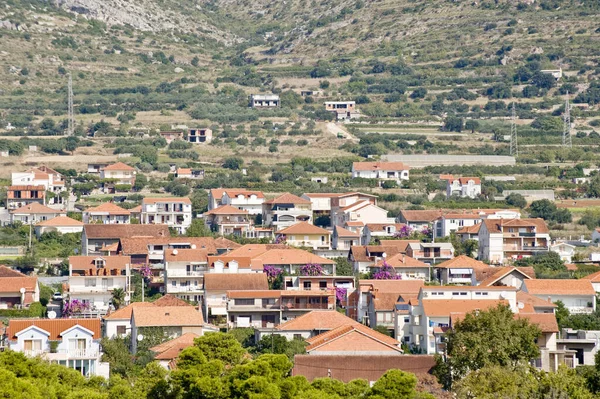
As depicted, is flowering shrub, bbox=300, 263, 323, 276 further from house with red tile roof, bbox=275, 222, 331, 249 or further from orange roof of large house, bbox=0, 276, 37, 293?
orange roof of large house, bbox=0, 276, 37, 293

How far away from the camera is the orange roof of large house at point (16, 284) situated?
6034cm

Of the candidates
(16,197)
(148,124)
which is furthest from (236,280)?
(148,124)

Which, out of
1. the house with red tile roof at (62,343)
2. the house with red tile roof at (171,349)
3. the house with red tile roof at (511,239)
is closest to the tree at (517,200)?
the house with red tile roof at (511,239)

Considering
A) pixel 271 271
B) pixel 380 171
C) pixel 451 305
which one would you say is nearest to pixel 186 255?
pixel 271 271

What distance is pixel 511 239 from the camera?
75312mm

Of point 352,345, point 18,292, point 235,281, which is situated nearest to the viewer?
point 352,345

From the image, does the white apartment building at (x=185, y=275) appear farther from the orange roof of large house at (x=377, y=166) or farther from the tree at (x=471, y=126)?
the tree at (x=471, y=126)

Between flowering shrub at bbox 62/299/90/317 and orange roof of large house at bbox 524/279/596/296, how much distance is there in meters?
18.5

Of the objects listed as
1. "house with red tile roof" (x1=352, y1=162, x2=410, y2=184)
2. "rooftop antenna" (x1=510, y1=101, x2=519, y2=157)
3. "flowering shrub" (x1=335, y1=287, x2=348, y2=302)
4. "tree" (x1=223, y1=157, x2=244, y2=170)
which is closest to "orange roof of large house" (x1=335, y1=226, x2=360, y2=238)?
"flowering shrub" (x1=335, y1=287, x2=348, y2=302)

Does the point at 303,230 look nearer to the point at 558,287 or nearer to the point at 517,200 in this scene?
the point at 517,200

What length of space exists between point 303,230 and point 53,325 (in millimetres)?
29422

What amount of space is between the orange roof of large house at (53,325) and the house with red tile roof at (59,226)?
28.1 m

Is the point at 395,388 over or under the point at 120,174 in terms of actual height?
under

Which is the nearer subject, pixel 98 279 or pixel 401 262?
pixel 98 279
